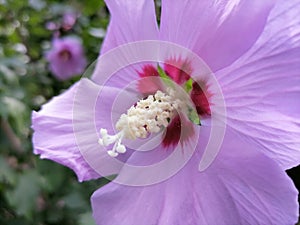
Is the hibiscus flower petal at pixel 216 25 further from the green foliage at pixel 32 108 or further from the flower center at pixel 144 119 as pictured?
the green foliage at pixel 32 108

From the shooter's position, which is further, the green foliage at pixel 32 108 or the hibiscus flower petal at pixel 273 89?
the green foliage at pixel 32 108

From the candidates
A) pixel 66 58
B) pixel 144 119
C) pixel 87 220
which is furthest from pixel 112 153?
pixel 66 58

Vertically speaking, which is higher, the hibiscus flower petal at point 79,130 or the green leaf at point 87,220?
the hibiscus flower petal at point 79,130

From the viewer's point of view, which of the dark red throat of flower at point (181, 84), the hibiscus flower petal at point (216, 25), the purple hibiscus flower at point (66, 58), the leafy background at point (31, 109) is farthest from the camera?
the purple hibiscus flower at point (66, 58)

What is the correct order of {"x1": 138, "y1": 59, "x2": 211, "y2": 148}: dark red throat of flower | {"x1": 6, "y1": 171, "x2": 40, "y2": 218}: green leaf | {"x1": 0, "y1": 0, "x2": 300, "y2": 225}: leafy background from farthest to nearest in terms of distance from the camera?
{"x1": 6, "y1": 171, "x2": 40, "y2": 218}: green leaf
{"x1": 0, "y1": 0, "x2": 300, "y2": 225}: leafy background
{"x1": 138, "y1": 59, "x2": 211, "y2": 148}: dark red throat of flower

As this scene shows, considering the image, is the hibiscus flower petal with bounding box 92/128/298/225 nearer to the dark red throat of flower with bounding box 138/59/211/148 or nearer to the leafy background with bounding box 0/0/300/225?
the dark red throat of flower with bounding box 138/59/211/148

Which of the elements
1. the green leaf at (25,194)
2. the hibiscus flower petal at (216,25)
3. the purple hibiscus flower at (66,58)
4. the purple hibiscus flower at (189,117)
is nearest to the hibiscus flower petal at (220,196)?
the purple hibiscus flower at (189,117)

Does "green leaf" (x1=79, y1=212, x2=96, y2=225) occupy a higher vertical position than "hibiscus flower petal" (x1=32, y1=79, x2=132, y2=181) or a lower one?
lower

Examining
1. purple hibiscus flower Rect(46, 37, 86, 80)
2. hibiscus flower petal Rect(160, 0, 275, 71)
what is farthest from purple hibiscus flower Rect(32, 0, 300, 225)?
purple hibiscus flower Rect(46, 37, 86, 80)
